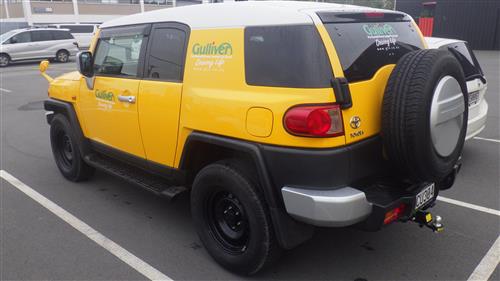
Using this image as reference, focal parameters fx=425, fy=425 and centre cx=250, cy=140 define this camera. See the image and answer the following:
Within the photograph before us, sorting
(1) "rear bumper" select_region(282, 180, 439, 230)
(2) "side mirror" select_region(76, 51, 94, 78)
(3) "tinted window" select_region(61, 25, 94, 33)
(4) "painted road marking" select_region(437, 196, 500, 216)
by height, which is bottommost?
(4) "painted road marking" select_region(437, 196, 500, 216)

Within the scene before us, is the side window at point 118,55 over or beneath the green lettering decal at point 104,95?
over

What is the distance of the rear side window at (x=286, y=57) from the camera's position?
8.40 ft

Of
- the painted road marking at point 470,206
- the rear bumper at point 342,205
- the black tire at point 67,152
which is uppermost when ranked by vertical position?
the rear bumper at point 342,205

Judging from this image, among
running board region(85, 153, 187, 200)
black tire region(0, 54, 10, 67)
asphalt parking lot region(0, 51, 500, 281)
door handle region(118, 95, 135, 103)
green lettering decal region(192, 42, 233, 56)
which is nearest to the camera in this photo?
green lettering decal region(192, 42, 233, 56)

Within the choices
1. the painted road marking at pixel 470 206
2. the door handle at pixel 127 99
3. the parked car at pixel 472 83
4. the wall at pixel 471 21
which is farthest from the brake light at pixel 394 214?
the wall at pixel 471 21

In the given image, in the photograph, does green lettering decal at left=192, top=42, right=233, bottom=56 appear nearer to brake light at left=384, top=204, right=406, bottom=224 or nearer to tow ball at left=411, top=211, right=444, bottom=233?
brake light at left=384, top=204, right=406, bottom=224

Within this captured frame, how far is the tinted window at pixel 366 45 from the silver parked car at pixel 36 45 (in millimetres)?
21449

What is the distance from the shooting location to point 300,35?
8.58 feet

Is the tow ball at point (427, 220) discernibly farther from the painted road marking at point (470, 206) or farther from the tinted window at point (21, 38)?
the tinted window at point (21, 38)

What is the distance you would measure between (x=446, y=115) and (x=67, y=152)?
433 centimetres

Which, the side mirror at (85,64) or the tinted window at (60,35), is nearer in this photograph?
the side mirror at (85,64)

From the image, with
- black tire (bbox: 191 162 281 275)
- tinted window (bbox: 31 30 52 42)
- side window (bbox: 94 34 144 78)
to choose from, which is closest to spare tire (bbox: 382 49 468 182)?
black tire (bbox: 191 162 281 275)

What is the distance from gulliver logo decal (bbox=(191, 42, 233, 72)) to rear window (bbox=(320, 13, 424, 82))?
0.71 metres

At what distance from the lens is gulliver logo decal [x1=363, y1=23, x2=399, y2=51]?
2.96 metres
